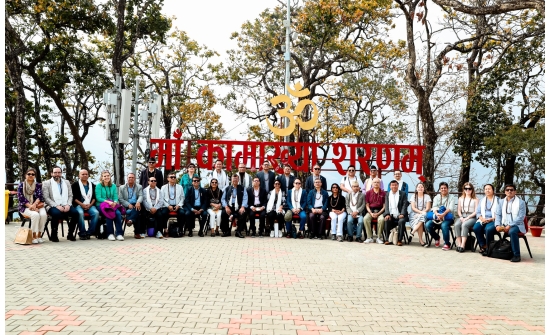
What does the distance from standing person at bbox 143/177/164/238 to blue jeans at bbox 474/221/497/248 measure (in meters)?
6.30

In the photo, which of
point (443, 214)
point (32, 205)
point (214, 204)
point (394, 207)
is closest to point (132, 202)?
point (214, 204)

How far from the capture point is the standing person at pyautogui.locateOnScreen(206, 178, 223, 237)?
415 inches

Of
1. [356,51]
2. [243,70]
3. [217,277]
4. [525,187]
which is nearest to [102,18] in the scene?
[243,70]

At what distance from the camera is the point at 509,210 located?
8.19 metres

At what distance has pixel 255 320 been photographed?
4.18m

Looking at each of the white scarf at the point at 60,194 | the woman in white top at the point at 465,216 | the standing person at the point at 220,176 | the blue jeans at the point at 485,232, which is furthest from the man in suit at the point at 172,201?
the blue jeans at the point at 485,232

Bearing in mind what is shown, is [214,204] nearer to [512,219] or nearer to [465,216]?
[465,216]

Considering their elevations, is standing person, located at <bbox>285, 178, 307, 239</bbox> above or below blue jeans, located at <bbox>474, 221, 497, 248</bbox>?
above

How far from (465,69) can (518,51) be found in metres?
2.34

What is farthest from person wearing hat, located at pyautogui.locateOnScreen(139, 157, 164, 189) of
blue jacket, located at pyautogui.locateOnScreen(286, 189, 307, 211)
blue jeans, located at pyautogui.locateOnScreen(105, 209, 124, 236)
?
blue jacket, located at pyautogui.locateOnScreen(286, 189, 307, 211)

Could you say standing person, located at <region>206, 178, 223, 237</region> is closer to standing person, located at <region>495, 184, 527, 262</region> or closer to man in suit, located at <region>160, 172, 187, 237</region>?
man in suit, located at <region>160, 172, 187, 237</region>

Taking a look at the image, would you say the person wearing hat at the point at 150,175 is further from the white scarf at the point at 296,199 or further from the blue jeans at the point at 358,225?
the blue jeans at the point at 358,225

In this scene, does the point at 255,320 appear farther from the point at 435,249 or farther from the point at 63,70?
the point at 63,70

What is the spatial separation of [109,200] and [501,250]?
24.5 feet
